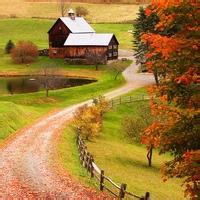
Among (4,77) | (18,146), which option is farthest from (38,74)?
(18,146)

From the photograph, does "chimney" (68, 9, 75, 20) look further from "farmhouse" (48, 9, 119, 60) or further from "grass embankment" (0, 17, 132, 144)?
"grass embankment" (0, 17, 132, 144)

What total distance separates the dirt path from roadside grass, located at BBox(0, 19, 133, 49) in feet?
277

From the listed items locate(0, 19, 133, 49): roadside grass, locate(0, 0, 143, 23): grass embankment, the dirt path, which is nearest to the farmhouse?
locate(0, 19, 133, 49): roadside grass

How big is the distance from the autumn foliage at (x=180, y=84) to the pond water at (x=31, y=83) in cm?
5234

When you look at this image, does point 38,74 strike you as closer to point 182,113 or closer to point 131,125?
point 131,125

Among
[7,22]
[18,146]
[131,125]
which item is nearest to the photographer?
[18,146]

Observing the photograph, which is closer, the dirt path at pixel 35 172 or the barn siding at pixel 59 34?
the dirt path at pixel 35 172

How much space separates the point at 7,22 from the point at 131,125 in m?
103

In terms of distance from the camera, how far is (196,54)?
19.0m

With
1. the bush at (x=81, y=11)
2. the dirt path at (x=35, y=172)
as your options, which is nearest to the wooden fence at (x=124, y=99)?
the dirt path at (x=35, y=172)

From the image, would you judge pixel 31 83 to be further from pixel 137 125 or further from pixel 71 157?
pixel 71 157

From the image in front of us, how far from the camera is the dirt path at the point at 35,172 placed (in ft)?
84.0

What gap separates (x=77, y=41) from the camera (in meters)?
107

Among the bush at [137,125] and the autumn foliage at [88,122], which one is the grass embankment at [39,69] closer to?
the autumn foliage at [88,122]
